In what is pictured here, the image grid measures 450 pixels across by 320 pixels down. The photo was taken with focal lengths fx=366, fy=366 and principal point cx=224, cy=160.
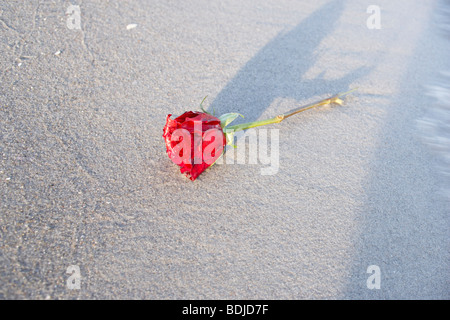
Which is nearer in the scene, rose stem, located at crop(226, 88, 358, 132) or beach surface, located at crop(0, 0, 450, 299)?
beach surface, located at crop(0, 0, 450, 299)

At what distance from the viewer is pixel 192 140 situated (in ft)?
3.80

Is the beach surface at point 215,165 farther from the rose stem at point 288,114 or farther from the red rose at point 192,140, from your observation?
the red rose at point 192,140

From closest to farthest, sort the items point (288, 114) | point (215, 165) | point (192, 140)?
point (192, 140), point (215, 165), point (288, 114)

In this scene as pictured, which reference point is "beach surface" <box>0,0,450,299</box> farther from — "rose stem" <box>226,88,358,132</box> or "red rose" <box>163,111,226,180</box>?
"red rose" <box>163,111,226,180</box>

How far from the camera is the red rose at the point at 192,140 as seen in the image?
1.16 meters

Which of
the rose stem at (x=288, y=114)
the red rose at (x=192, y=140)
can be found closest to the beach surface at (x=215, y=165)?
the rose stem at (x=288, y=114)

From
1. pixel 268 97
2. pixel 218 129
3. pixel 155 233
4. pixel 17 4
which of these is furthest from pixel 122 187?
pixel 17 4

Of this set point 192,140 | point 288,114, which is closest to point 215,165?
point 192,140

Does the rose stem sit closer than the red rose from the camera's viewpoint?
No

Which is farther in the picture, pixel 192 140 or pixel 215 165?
pixel 215 165

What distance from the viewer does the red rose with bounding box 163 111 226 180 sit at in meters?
1.16

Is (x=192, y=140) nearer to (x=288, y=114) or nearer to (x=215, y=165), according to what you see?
(x=215, y=165)

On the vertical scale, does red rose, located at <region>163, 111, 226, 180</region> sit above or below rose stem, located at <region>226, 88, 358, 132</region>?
below

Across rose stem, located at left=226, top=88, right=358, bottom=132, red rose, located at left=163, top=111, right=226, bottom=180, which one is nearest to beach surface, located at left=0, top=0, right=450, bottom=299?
rose stem, located at left=226, top=88, right=358, bottom=132
